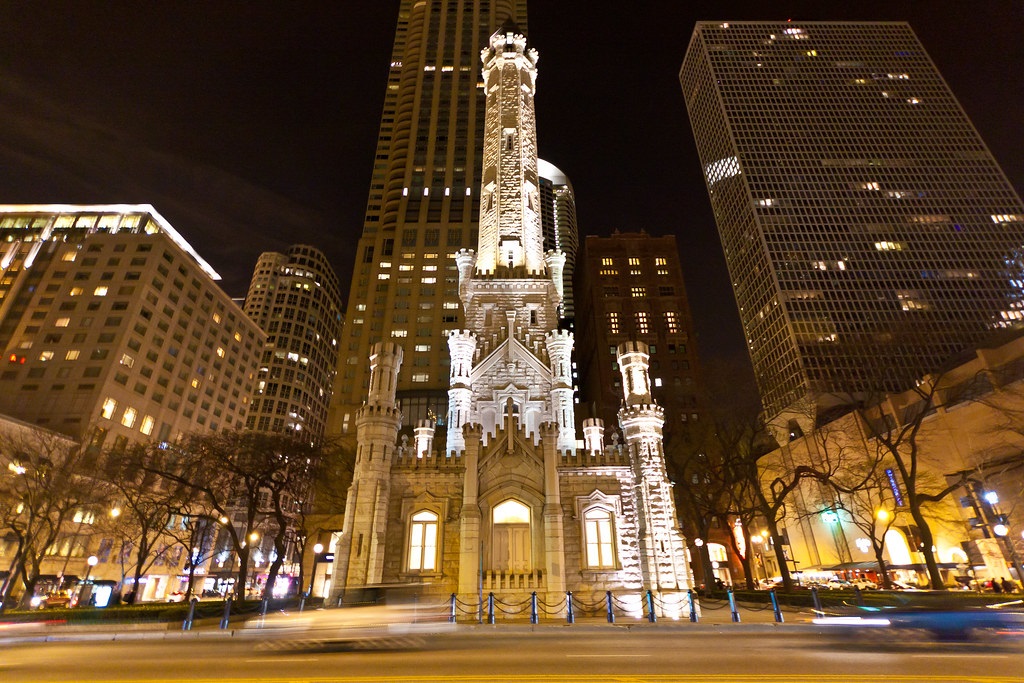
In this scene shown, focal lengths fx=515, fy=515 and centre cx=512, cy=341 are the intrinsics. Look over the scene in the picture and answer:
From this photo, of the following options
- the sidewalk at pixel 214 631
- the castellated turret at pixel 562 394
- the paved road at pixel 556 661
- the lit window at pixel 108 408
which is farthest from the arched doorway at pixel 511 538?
the lit window at pixel 108 408

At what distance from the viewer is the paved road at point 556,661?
9758 millimetres

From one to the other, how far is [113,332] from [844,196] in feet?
485

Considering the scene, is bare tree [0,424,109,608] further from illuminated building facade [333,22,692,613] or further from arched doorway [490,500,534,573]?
arched doorway [490,500,534,573]

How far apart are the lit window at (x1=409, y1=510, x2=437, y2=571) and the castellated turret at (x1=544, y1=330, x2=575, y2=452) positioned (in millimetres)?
11162

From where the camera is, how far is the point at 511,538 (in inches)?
968

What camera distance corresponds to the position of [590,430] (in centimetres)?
3362

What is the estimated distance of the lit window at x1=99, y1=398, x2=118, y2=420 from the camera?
65812 mm

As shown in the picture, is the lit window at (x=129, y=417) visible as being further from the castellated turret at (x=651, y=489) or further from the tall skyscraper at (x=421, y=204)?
the castellated turret at (x=651, y=489)

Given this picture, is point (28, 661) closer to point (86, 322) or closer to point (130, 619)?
point (130, 619)

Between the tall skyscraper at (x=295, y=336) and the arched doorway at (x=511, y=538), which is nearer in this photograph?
the arched doorway at (x=511, y=538)

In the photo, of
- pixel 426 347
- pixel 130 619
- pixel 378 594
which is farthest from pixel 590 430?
pixel 426 347

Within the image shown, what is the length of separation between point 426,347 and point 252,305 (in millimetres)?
73091

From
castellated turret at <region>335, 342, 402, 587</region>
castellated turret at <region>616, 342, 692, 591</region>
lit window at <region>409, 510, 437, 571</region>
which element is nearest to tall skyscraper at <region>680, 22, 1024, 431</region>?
castellated turret at <region>616, 342, 692, 591</region>

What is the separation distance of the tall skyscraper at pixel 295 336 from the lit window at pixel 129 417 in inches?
1768
